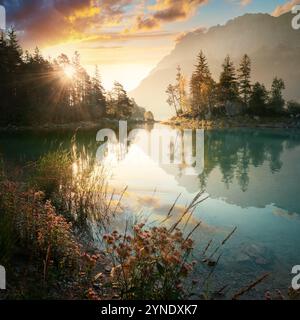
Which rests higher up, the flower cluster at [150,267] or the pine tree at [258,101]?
the pine tree at [258,101]

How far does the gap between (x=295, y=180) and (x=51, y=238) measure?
12233 mm

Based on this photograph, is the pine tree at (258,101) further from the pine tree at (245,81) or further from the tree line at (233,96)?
the pine tree at (245,81)

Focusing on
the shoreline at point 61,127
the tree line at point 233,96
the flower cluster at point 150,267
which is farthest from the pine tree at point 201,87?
the flower cluster at point 150,267

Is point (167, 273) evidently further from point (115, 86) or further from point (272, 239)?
point (115, 86)

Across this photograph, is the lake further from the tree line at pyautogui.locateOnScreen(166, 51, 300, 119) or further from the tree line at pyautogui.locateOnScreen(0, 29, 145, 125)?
the tree line at pyautogui.locateOnScreen(166, 51, 300, 119)

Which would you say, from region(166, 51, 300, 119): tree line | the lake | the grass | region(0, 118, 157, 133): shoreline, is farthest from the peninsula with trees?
the grass

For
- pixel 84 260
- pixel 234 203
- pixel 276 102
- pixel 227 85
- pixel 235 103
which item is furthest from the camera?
pixel 227 85

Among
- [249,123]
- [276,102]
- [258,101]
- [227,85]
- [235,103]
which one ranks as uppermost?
[227,85]

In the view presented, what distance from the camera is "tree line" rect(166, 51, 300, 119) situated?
52.1 meters

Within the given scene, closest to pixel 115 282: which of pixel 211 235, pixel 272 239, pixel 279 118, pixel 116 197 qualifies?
pixel 211 235

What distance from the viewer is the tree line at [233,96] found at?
171 ft

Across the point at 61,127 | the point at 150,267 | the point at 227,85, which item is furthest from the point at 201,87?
the point at 150,267

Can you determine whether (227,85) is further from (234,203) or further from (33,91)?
(234,203)

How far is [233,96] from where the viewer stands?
55250 millimetres
